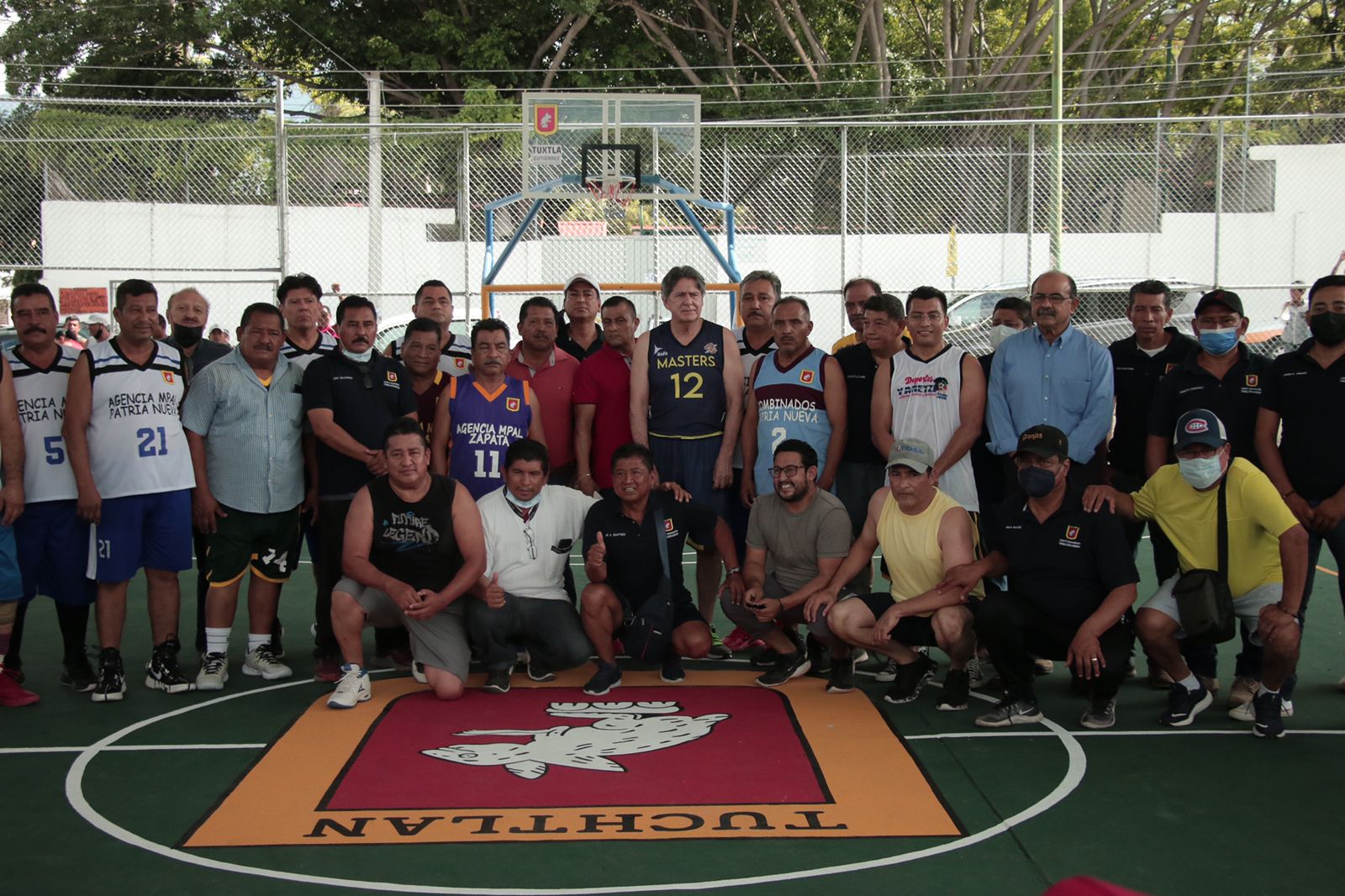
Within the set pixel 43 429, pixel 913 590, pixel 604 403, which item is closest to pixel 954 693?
pixel 913 590

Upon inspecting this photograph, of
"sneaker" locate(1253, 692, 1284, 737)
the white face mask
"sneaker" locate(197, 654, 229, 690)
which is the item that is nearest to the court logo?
the white face mask

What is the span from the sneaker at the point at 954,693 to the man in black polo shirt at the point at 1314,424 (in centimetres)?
152

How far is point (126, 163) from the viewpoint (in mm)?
16984

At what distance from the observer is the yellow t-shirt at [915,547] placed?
5.77 meters

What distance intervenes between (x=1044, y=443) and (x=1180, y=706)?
4.35ft

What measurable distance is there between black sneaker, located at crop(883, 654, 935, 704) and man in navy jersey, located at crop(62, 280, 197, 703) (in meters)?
3.44

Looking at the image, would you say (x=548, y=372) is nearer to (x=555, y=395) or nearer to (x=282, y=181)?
(x=555, y=395)

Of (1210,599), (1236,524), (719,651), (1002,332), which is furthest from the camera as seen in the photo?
(1002,332)

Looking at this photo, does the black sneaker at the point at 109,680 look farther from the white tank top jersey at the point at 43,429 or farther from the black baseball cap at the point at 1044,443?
the black baseball cap at the point at 1044,443

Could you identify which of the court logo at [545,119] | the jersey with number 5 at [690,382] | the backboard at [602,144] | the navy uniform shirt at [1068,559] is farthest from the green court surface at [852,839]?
the court logo at [545,119]

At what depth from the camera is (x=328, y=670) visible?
632 cm

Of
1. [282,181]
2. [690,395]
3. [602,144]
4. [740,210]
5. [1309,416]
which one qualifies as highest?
[602,144]

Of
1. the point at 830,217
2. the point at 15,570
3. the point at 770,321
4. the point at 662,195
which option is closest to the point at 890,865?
the point at 770,321

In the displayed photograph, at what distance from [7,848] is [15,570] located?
2.06 metres
